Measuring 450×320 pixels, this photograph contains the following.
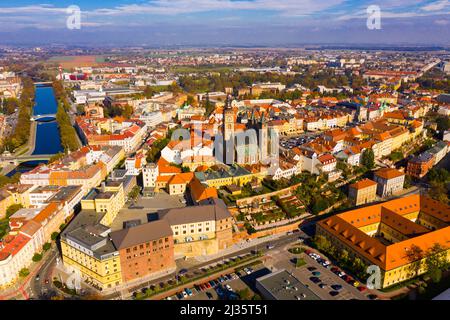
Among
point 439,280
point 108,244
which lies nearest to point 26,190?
point 108,244

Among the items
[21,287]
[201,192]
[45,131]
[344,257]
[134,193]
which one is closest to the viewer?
[21,287]

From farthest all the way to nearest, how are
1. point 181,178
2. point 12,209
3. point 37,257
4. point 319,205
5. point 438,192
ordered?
point 181,178, point 438,192, point 319,205, point 12,209, point 37,257

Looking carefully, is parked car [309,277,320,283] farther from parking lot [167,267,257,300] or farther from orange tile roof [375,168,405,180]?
orange tile roof [375,168,405,180]

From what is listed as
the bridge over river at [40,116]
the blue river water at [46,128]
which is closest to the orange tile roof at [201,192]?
the blue river water at [46,128]

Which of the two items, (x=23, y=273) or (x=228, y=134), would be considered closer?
(x=23, y=273)

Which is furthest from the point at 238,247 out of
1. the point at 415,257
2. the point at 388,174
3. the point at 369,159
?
the point at 369,159

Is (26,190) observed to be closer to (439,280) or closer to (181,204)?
(181,204)

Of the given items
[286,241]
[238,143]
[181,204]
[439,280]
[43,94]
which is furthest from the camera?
[43,94]

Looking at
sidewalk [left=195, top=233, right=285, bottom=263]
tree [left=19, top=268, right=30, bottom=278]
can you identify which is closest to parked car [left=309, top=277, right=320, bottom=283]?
sidewalk [left=195, top=233, right=285, bottom=263]

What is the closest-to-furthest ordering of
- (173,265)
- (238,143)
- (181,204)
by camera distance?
(173,265) < (181,204) < (238,143)

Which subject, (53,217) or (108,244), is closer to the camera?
(108,244)

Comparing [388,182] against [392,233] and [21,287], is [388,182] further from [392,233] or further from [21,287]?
[21,287]
